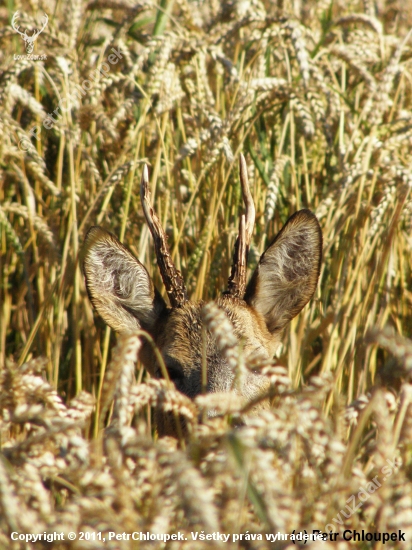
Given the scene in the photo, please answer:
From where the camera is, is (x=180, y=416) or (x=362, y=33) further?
(x=362, y=33)

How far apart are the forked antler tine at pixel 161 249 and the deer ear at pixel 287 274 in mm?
420

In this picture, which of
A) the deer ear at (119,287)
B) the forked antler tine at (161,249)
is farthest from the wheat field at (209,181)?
the forked antler tine at (161,249)

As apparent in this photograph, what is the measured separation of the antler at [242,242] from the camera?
11.5ft

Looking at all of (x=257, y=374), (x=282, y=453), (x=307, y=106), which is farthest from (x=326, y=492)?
(x=307, y=106)

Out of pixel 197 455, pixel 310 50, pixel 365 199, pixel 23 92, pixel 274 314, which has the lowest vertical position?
pixel 197 455

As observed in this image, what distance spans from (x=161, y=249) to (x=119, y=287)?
507 mm

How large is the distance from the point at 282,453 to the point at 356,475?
319 mm

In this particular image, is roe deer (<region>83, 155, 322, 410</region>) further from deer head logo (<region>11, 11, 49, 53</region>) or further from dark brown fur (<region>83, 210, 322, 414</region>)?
deer head logo (<region>11, 11, 49, 53</region>)

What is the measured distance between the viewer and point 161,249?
140 inches

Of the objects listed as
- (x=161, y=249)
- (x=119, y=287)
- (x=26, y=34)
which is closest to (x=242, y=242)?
(x=161, y=249)

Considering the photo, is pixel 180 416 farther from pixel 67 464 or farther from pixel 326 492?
pixel 326 492

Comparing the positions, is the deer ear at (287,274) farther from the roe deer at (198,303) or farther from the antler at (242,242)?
the antler at (242,242)

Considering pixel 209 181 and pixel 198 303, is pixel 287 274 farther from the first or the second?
pixel 209 181

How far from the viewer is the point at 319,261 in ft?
12.3
